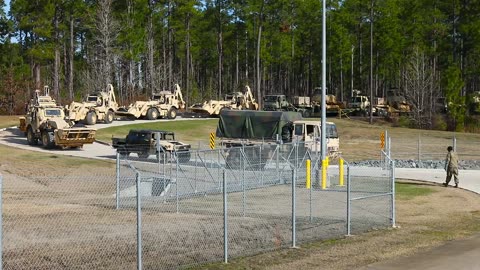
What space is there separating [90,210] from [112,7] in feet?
223

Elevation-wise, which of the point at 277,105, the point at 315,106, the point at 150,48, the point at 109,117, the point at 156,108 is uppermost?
the point at 150,48

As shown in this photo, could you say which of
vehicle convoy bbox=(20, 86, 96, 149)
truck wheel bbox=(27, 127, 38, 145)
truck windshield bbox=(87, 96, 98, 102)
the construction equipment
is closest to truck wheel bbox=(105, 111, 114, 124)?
truck windshield bbox=(87, 96, 98, 102)

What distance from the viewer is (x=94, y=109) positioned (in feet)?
173

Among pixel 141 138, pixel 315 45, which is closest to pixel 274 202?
pixel 141 138

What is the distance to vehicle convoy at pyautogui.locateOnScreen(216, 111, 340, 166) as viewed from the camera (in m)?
35.6

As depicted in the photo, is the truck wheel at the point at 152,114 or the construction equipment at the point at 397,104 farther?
the construction equipment at the point at 397,104

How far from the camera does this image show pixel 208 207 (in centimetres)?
1973

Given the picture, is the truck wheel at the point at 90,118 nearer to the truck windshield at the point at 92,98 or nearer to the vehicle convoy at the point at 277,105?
the truck windshield at the point at 92,98

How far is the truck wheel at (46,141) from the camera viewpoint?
4088 cm

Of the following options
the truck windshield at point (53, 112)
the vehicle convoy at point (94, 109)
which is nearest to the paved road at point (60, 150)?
the truck windshield at point (53, 112)

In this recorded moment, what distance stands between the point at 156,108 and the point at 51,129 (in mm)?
19851

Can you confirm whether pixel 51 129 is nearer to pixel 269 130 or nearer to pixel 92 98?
pixel 269 130

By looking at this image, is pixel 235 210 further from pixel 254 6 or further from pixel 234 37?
pixel 234 37

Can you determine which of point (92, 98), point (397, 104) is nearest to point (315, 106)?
point (397, 104)
